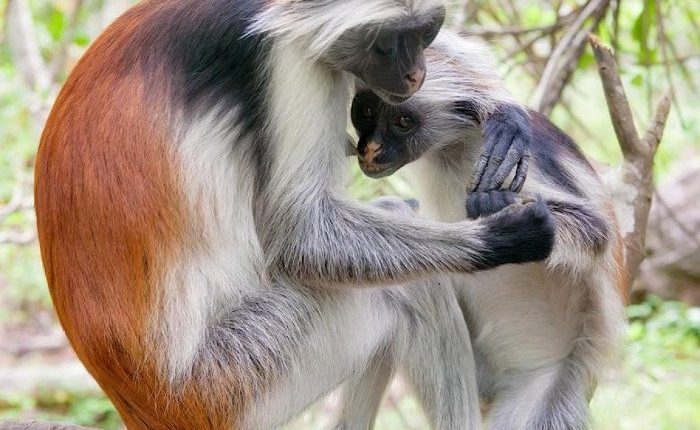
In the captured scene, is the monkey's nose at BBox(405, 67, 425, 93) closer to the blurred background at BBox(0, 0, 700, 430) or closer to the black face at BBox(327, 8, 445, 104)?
the black face at BBox(327, 8, 445, 104)

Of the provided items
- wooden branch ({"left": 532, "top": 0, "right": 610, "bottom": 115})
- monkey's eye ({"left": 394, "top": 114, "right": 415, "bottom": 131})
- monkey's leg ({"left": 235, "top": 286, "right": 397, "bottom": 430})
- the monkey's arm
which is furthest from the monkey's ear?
wooden branch ({"left": 532, "top": 0, "right": 610, "bottom": 115})

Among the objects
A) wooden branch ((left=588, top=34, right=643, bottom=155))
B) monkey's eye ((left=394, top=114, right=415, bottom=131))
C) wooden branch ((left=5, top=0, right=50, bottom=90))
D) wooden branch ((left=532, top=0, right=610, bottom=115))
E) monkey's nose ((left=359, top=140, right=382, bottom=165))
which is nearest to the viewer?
monkey's nose ((left=359, top=140, right=382, bottom=165))

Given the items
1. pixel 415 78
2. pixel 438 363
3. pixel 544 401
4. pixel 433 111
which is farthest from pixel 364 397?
pixel 415 78

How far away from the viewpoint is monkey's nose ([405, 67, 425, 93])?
4.01m

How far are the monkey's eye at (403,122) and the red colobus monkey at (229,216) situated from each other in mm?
357

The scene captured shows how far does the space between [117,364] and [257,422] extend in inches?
24.7

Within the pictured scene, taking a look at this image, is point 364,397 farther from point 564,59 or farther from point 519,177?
point 564,59

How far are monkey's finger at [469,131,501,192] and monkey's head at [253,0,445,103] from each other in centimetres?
44

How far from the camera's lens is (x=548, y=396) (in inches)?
189

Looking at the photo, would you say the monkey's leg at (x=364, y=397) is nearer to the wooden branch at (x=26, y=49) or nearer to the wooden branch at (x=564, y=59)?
the wooden branch at (x=564, y=59)

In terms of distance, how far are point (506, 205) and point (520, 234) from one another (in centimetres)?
17

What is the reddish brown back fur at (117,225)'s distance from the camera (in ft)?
12.9

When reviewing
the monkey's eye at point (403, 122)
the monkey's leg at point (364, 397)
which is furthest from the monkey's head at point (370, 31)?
the monkey's leg at point (364, 397)

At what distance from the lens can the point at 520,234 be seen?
409cm
